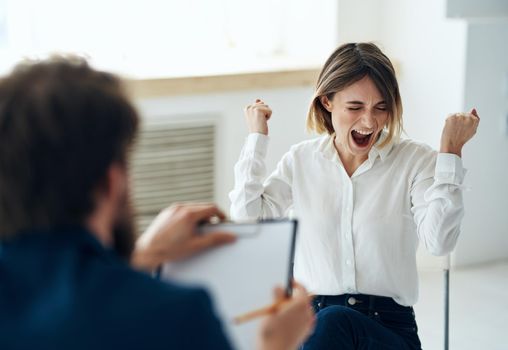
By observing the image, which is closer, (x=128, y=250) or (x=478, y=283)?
(x=128, y=250)

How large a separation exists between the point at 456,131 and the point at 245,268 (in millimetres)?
831

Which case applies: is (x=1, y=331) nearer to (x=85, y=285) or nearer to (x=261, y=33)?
(x=85, y=285)

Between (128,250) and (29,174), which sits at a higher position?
(29,174)

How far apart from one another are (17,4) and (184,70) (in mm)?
695

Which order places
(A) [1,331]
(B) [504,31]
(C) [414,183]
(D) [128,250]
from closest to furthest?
(A) [1,331] → (D) [128,250] → (C) [414,183] → (B) [504,31]

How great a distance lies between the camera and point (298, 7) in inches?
142

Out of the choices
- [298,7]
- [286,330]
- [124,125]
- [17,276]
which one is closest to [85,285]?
[17,276]

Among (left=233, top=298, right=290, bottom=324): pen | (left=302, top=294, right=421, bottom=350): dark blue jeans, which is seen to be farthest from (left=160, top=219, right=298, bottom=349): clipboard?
(left=302, top=294, right=421, bottom=350): dark blue jeans

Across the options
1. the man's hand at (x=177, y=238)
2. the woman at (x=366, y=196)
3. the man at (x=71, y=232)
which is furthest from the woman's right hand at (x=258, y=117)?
the man at (x=71, y=232)

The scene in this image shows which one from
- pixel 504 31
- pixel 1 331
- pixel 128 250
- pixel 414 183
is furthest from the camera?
pixel 504 31

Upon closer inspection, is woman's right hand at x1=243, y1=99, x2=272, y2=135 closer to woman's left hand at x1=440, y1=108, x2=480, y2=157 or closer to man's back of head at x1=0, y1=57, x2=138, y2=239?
woman's left hand at x1=440, y1=108, x2=480, y2=157

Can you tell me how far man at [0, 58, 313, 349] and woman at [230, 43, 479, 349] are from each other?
3.16 ft

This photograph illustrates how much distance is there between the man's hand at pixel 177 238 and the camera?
1.24 m

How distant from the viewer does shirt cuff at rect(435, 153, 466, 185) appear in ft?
6.10
